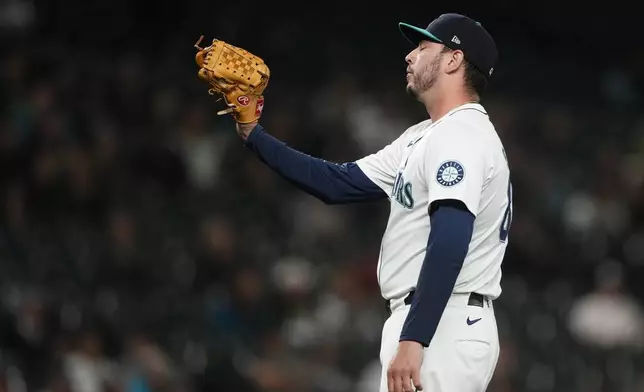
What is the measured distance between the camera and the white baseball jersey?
3.05 m

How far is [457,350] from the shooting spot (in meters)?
3.10

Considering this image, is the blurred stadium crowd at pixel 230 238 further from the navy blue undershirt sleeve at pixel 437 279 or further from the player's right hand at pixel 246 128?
the navy blue undershirt sleeve at pixel 437 279

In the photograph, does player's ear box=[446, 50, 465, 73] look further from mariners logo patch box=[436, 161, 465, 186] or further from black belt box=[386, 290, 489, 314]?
black belt box=[386, 290, 489, 314]

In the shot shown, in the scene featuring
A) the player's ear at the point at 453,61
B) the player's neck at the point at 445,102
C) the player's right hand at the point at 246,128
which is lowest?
the player's right hand at the point at 246,128

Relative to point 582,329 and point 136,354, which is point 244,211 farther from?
point 582,329

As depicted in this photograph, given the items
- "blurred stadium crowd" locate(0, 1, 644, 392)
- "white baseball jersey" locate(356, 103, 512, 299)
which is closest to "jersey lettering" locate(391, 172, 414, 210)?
"white baseball jersey" locate(356, 103, 512, 299)

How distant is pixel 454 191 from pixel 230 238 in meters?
4.50

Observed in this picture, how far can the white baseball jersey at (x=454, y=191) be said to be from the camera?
3.05m

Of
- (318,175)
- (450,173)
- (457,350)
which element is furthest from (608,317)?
(450,173)

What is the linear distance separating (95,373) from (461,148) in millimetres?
3840

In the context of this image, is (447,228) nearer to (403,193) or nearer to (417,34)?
(403,193)

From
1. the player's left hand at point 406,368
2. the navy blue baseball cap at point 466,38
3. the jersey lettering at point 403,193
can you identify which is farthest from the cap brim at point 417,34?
the player's left hand at point 406,368

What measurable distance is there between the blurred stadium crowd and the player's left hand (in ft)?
12.1

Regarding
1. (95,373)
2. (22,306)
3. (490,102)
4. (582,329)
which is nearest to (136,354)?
(95,373)
